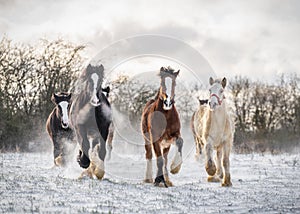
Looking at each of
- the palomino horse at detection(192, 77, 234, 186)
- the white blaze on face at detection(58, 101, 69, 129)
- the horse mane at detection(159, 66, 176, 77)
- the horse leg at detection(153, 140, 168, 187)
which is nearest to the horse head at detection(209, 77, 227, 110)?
the palomino horse at detection(192, 77, 234, 186)

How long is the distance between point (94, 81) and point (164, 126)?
5.08ft

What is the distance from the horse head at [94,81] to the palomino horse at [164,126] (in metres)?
1.08

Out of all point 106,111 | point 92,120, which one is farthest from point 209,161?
point 92,120

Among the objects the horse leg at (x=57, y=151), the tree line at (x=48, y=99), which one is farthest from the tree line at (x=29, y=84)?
the horse leg at (x=57, y=151)

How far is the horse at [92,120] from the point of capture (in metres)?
8.45

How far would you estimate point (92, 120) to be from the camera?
8594mm

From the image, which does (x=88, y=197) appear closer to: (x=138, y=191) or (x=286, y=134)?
(x=138, y=191)

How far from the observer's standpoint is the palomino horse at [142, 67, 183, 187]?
8.02 meters

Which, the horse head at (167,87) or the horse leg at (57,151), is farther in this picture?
the horse leg at (57,151)

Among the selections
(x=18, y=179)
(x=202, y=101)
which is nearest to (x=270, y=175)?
(x=202, y=101)

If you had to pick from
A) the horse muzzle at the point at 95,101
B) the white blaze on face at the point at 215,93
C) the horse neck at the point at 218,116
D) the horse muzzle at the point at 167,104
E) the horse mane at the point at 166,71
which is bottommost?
the horse neck at the point at 218,116

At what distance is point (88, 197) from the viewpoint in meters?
6.82

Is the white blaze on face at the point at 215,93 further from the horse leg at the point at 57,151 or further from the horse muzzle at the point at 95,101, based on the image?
the horse leg at the point at 57,151

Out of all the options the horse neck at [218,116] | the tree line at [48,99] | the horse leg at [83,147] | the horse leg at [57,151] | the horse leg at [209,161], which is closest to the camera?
the horse leg at [83,147]
